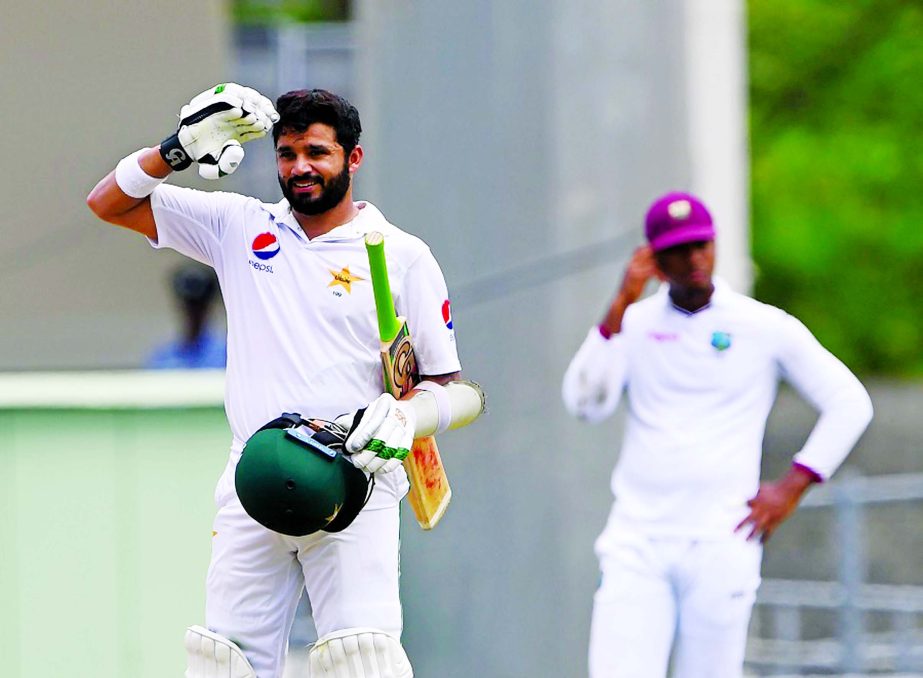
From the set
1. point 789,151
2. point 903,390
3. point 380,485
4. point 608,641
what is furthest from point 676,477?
point 903,390

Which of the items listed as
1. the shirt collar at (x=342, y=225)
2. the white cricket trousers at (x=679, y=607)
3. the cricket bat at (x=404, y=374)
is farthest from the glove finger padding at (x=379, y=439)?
the white cricket trousers at (x=679, y=607)

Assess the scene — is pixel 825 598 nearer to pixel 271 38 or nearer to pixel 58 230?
pixel 58 230

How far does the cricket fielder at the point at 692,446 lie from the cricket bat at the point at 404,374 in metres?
1.29

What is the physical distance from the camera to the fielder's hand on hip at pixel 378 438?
14.1 feet

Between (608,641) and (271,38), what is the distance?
40.3 feet

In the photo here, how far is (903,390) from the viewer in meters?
23.8

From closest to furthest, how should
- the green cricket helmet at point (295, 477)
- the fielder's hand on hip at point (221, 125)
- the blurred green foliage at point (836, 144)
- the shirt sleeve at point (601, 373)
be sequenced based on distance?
the green cricket helmet at point (295, 477) < the fielder's hand on hip at point (221, 125) < the shirt sleeve at point (601, 373) < the blurred green foliage at point (836, 144)

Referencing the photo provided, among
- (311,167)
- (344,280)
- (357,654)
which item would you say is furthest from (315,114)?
(357,654)

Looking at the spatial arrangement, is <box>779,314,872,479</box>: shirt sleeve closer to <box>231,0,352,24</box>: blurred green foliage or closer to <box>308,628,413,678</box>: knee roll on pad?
<box>308,628,413,678</box>: knee roll on pad

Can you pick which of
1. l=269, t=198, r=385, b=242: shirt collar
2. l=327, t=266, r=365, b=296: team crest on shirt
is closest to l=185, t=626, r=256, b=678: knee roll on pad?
l=327, t=266, r=365, b=296: team crest on shirt

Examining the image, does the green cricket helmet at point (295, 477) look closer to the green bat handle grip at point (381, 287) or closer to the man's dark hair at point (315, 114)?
the green bat handle grip at point (381, 287)

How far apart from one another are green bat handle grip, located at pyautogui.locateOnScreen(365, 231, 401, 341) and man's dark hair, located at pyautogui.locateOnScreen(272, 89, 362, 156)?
30cm

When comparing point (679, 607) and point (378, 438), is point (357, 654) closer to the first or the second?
point (378, 438)

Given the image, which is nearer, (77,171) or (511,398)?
(511,398)
